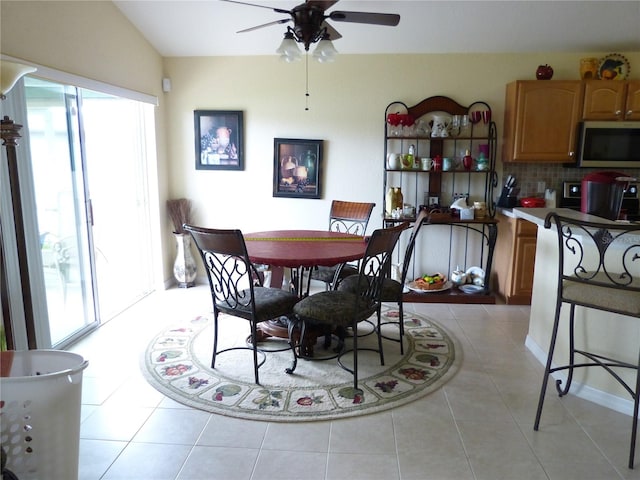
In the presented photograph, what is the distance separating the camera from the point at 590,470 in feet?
6.41

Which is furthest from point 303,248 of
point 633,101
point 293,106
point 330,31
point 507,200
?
point 633,101

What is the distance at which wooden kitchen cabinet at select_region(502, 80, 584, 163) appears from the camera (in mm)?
4012

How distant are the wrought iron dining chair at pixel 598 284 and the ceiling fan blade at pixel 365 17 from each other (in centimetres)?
145

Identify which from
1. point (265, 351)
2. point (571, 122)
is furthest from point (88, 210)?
point (571, 122)

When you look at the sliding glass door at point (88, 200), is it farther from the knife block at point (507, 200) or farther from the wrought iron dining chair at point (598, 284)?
the knife block at point (507, 200)

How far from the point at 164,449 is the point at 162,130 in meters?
3.36

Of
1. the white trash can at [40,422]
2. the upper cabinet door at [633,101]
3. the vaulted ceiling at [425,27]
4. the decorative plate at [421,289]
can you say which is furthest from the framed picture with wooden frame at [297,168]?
the white trash can at [40,422]

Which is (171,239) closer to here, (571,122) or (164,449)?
(164,449)

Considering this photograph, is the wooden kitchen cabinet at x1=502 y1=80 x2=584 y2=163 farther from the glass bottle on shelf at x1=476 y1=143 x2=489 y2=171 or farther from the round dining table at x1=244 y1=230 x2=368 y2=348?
the round dining table at x1=244 y1=230 x2=368 y2=348

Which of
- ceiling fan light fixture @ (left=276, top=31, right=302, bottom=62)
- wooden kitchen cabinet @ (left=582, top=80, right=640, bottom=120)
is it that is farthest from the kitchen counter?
ceiling fan light fixture @ (left=276, top=31, right=302, bottom=62)

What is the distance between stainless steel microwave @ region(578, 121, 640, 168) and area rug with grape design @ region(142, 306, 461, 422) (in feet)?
7.03

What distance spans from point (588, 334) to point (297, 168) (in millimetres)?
2950

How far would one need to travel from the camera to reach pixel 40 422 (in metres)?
1.49

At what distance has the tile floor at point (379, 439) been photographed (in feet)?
6.42
